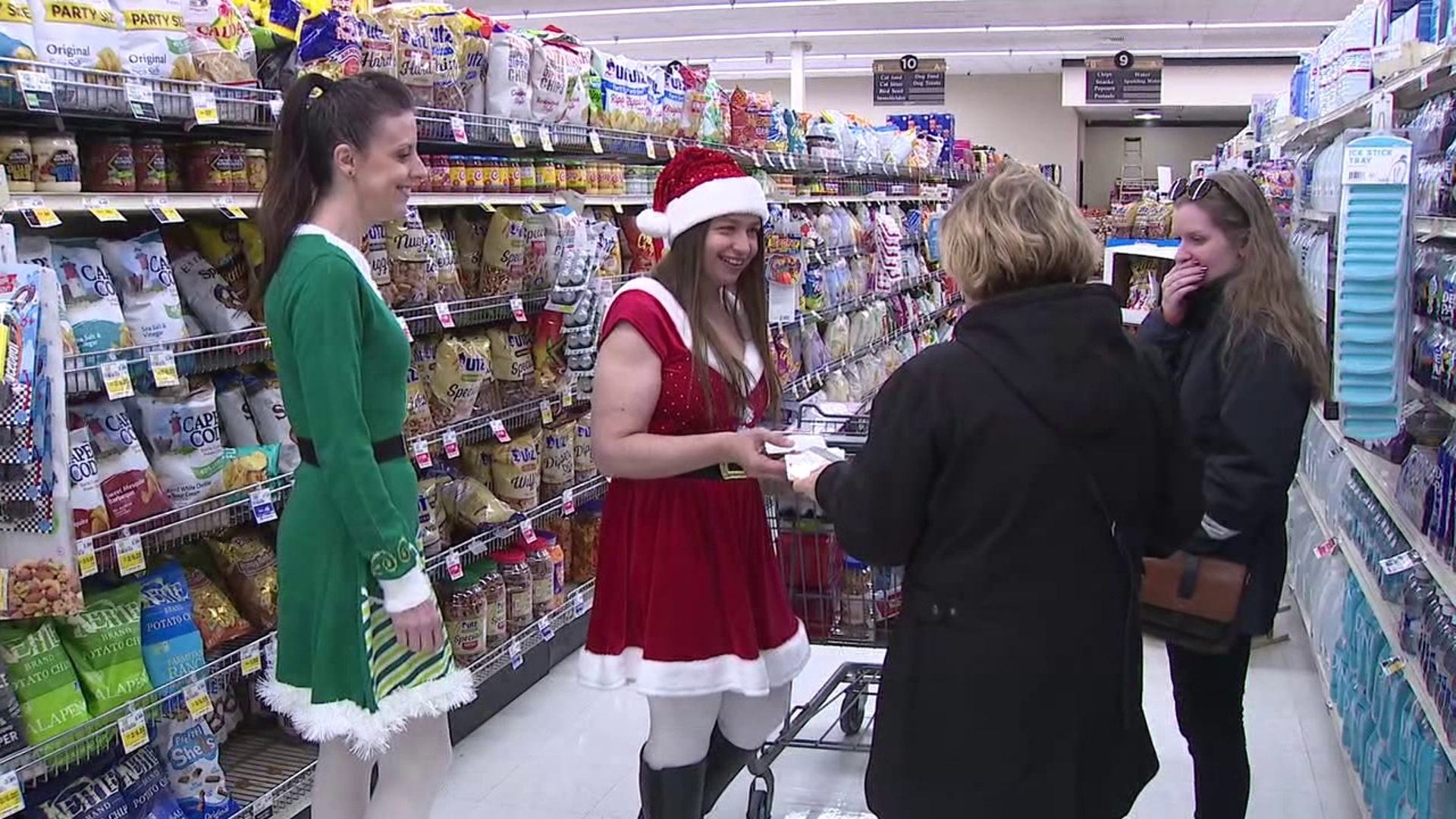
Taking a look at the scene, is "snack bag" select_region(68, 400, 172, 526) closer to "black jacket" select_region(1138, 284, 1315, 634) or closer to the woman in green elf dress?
the woman in green elf dress

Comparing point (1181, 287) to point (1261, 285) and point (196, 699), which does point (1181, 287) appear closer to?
point (1261, 285)

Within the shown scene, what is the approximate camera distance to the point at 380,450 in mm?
2088

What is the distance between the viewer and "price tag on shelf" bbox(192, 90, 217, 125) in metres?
2.61

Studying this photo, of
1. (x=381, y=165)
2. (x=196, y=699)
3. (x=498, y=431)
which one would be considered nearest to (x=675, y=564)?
(x=381, y=165)

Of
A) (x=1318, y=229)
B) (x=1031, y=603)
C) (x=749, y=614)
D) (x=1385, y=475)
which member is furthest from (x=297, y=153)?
(x=1318, y=229)

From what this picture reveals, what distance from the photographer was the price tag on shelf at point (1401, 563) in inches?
106

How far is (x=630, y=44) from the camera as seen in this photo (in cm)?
1730

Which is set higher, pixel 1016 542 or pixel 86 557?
pixel 1016 542

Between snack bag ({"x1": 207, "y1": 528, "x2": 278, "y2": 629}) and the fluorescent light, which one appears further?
the fluorescent light

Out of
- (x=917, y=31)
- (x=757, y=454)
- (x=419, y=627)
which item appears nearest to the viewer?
(x=419, y=627)

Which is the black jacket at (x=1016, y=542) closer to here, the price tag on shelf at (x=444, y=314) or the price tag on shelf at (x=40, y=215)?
the price tag on shelf at (x=40, y=215)

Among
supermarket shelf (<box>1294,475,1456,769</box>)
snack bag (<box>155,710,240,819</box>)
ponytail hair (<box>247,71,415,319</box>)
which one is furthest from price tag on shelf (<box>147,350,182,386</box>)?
supermarket shelf (<box>1294,475,1456,769</box>)

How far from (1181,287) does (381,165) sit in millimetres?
1617

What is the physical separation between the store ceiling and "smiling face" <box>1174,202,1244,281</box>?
12147mm
